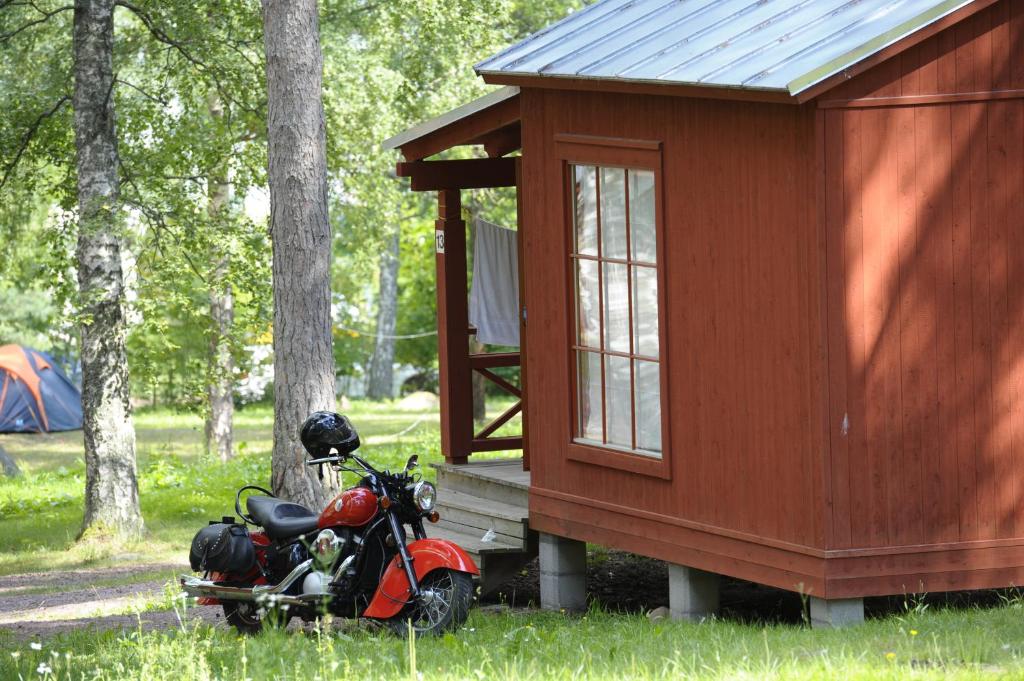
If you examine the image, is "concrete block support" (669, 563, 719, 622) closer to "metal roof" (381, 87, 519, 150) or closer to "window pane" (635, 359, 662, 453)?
"window pane" (635, 359, 662, 453)

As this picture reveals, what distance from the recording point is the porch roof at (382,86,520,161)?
30.3 feet

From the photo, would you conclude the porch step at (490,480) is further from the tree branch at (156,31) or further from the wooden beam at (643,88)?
the tree branch at (156,31)

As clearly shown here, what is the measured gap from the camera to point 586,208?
8.36 meters

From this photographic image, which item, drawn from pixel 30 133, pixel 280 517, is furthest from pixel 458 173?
pixel 30 133

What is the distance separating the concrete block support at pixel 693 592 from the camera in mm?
7789

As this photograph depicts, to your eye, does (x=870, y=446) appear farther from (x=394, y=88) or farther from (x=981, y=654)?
(x=394, y=88)

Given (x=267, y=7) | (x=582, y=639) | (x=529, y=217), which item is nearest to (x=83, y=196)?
(x=267, y=7)

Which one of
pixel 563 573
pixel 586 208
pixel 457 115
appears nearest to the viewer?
pixel 586 208

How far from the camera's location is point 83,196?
12570 mm

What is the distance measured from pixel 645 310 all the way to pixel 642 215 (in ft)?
1.84

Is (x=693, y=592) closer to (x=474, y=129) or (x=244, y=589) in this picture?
(x=244, y=589)

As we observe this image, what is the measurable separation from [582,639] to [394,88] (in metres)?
14.0

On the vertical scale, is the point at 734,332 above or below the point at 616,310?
below

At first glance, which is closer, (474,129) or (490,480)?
(490,480)
